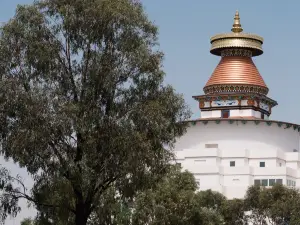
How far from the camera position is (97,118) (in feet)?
123

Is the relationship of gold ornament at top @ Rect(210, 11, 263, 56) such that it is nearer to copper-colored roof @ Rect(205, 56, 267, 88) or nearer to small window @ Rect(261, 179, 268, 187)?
copper-colored roof @ Rect(205, 56, 267, 88)

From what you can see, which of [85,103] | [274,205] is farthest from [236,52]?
[85,103]

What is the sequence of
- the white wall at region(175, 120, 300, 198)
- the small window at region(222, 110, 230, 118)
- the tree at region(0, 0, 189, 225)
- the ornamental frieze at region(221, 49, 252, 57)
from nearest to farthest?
the tree at region(0, 0, 189, 225)
the white wall at region(175, 120, 300, 198)
the small window at region(222, 110, 230, 118)
the ornamental frieze at region(221, 49, 252, 57)

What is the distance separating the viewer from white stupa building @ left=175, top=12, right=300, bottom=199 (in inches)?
3403

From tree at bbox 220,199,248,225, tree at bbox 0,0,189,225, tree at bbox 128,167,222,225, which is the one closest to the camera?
tree at bbox 0,0,189,225

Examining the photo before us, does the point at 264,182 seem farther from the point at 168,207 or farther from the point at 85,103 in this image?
the point at 85,103

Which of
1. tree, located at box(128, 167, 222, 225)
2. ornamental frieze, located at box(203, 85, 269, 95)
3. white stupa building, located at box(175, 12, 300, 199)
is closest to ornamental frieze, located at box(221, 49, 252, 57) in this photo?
white stupa building, located at box(175, 12, 300, 199)

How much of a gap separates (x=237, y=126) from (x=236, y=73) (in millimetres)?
5671

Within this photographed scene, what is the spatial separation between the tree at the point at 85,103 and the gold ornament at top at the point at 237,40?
2178 inches

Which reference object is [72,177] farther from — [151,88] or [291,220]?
[291,220]

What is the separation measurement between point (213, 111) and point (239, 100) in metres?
2.82

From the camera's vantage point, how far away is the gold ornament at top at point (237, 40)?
309 feet

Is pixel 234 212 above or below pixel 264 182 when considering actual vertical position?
below

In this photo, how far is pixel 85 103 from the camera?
37844mm
